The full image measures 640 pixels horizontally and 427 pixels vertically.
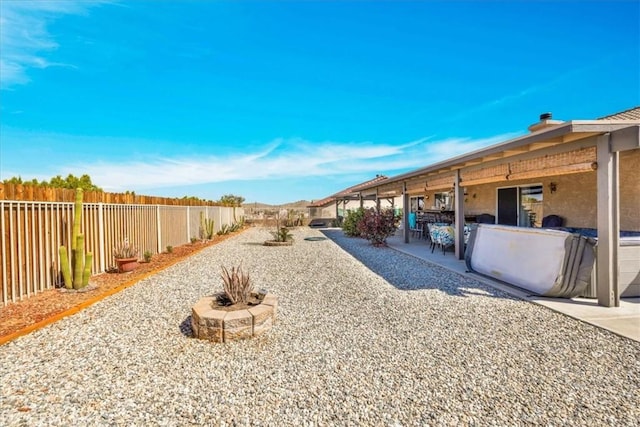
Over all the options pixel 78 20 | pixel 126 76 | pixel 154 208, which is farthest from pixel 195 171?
pixel 78 20

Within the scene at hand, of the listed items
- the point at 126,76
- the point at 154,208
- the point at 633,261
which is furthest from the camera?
the point at 126,76

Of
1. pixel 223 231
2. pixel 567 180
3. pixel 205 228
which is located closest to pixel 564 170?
pixel 567 180

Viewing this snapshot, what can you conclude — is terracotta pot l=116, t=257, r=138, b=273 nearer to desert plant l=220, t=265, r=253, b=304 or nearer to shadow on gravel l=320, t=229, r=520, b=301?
desert plant l=220, t=265, r=253, b=304

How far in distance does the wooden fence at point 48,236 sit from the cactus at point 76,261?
215 millimetres

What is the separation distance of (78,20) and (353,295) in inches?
378

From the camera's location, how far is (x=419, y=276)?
6996mm

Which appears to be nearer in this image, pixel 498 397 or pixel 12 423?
pixel 12 423

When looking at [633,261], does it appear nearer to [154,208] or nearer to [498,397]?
[498,397]

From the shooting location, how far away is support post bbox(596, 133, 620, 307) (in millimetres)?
4699

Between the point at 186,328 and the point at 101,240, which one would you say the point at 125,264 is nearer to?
the point at 101,240

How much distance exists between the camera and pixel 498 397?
250cm

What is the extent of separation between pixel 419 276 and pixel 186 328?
498 centimetres

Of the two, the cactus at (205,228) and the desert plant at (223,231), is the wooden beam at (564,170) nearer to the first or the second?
the cactus at (205,228)

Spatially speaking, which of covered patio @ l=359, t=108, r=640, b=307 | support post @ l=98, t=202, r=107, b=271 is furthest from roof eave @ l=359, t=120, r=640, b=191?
support post @ l=98, t=202, r=107, b=271
